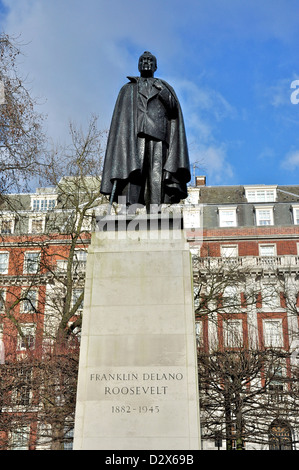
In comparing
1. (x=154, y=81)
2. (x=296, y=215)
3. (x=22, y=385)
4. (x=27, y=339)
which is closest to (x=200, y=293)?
(x=27, y=339)

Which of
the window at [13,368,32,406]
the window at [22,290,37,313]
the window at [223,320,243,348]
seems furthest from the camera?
the window at [223,320,243,348]

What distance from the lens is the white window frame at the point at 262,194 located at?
153ft

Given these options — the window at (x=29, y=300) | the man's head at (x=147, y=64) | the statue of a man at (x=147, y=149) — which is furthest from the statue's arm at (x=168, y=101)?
the window at (x=29, y=300)

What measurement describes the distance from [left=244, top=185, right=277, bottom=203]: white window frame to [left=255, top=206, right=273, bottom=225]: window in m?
2.81

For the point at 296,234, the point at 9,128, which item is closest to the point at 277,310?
the point at 296,234

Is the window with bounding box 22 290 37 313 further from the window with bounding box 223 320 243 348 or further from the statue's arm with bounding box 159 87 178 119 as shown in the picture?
the statue's arm with bounding box 159 87 178 119

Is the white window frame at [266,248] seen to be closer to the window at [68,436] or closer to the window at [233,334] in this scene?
the window at [233,334]

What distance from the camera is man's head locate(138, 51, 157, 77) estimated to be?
30.7 ft

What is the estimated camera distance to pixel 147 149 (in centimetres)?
909

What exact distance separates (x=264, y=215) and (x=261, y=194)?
3.62 meters

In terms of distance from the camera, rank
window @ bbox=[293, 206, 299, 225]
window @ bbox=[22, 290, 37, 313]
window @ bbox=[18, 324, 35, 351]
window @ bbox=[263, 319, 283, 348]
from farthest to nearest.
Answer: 1. window @ bbox=[293, 206, 299, 225]
2. window @ bbox=[263, 319, 283, 348]
3. window @ bbox=[22, 290, 37, 313]
4. window @ bbox=[18, 324, 35, 351]

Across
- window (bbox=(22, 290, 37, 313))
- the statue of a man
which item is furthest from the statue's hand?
window (bbox=(22, 290, 37, 313))
